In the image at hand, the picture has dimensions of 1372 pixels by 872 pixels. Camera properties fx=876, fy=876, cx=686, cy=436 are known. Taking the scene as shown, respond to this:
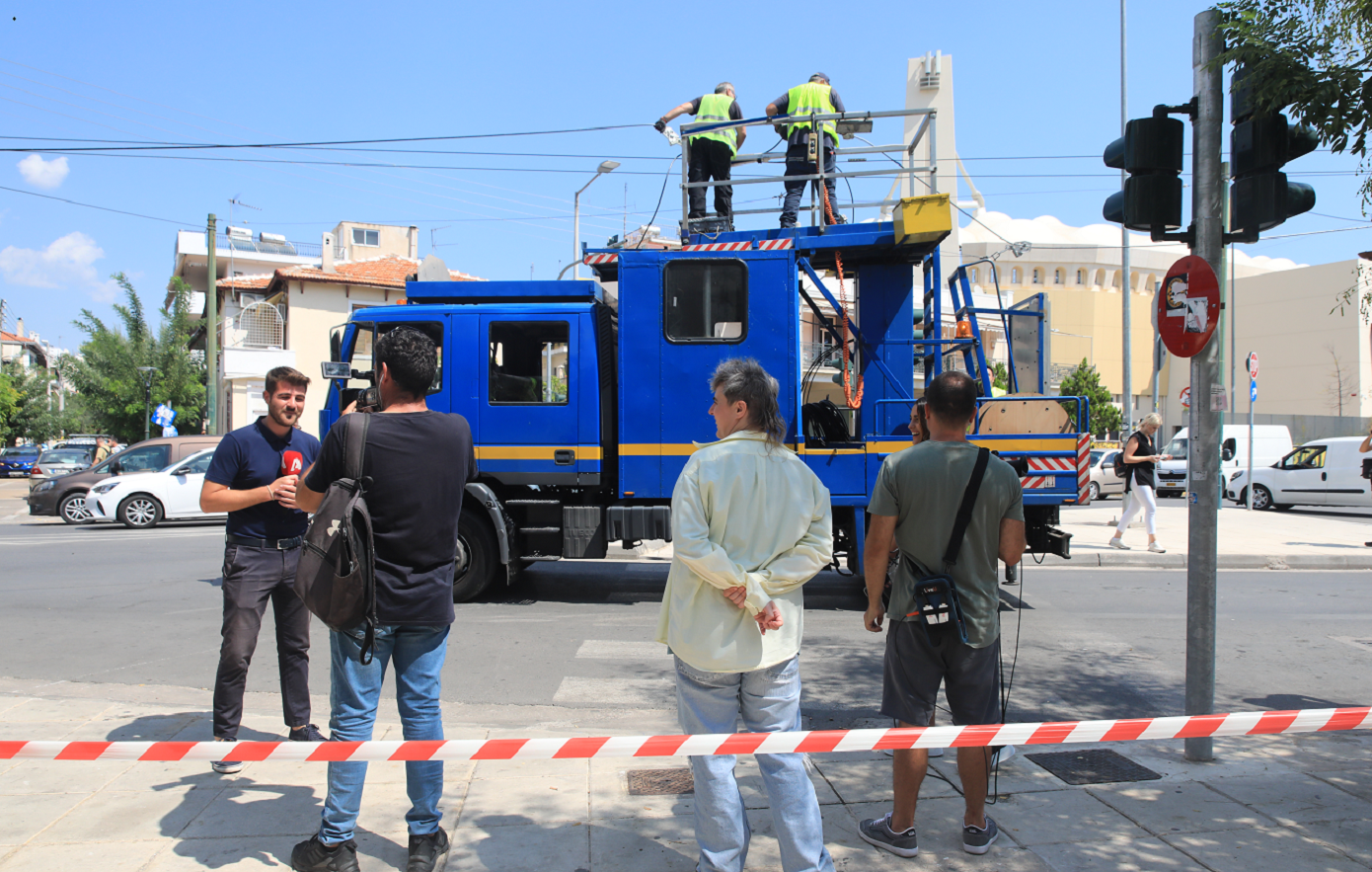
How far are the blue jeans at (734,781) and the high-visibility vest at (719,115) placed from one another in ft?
22.1

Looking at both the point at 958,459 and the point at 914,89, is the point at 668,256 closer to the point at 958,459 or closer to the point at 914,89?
the point at 958,459

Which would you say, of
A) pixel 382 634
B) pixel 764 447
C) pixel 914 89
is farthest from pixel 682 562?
pixel 914 89

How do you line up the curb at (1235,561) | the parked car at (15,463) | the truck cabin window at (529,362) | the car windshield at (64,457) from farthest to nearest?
the parked car at (15,463)
the car windshield at (64,457)
the curb at (1235,561)
the truck cabin window at (529,362)

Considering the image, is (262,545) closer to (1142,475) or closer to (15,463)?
(1142,475)

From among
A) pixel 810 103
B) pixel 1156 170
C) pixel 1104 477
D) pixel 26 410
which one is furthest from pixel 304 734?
pixel 26 410

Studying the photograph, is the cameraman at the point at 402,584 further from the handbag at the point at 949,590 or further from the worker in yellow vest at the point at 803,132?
the worker in yellow vest at the point at 803,132

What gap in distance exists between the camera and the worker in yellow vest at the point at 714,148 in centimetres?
857

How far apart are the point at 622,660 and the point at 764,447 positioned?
386 centimetres

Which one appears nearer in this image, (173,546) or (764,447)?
(764,447)

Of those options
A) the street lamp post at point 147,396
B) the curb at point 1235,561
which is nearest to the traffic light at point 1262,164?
the curb at point 1235,561

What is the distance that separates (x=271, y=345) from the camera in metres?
36.4

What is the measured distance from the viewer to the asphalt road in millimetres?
5594

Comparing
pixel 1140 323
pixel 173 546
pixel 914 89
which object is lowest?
pixel 173 546

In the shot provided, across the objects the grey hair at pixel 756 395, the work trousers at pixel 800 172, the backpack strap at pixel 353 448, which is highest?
the work trousers at pixel 800 172
